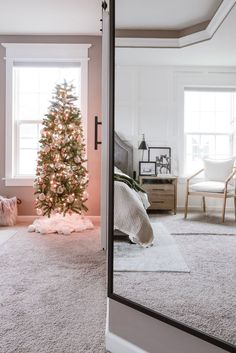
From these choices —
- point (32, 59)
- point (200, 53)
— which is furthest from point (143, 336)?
point (32, 59)

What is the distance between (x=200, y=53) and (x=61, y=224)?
3166 millimetres

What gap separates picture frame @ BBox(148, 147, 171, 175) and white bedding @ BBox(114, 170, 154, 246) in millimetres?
165

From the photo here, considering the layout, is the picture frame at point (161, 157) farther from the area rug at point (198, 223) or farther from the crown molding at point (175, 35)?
the crown molding at point (175, 35)

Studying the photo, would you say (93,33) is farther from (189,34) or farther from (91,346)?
(91,346)

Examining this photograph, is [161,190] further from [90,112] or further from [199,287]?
[90,112]

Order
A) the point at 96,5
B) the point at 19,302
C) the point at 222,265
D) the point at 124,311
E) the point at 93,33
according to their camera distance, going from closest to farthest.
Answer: the point at 222,265
the point at 124,311
the point at 19,302
the point at 96,5
the point at 93,33

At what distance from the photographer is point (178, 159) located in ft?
4.73

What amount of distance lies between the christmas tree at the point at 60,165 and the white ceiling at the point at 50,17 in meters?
0.85

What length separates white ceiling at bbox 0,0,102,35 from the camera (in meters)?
3.69

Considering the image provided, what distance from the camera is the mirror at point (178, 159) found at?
129cm

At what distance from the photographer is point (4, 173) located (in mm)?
4723

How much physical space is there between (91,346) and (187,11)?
63.3 inches

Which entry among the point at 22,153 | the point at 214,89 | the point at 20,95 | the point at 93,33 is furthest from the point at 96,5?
the point at 214,89

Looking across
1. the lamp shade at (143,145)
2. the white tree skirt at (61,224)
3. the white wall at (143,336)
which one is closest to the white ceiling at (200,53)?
the lamp shade at (143,145)
